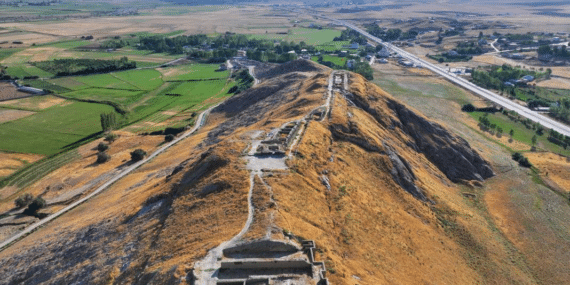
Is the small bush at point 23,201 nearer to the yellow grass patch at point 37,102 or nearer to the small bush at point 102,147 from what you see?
the small bush at point 102,147

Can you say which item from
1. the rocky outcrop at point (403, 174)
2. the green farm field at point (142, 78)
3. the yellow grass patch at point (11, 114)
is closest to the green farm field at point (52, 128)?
the yellow grass patch at point (11, 114)

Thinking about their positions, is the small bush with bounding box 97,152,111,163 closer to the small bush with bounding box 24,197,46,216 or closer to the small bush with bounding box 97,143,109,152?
the small bush with bounding box 97,143,109,152

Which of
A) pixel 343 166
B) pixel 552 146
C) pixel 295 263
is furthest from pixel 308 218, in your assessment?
pixel 552 146

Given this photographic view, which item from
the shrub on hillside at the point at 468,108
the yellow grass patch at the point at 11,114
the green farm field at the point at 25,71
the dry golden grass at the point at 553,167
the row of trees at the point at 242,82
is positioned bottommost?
the dry golden grass at the point at 553,167

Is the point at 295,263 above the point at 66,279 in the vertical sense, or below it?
above

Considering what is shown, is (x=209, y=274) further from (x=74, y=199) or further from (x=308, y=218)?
(x=74, y=199)

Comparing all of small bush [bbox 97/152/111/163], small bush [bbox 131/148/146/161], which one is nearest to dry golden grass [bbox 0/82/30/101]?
small bush [bbox 97/152/111/163]

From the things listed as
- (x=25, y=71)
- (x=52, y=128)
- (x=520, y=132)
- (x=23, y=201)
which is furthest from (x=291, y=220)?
(x=25, y=71)
